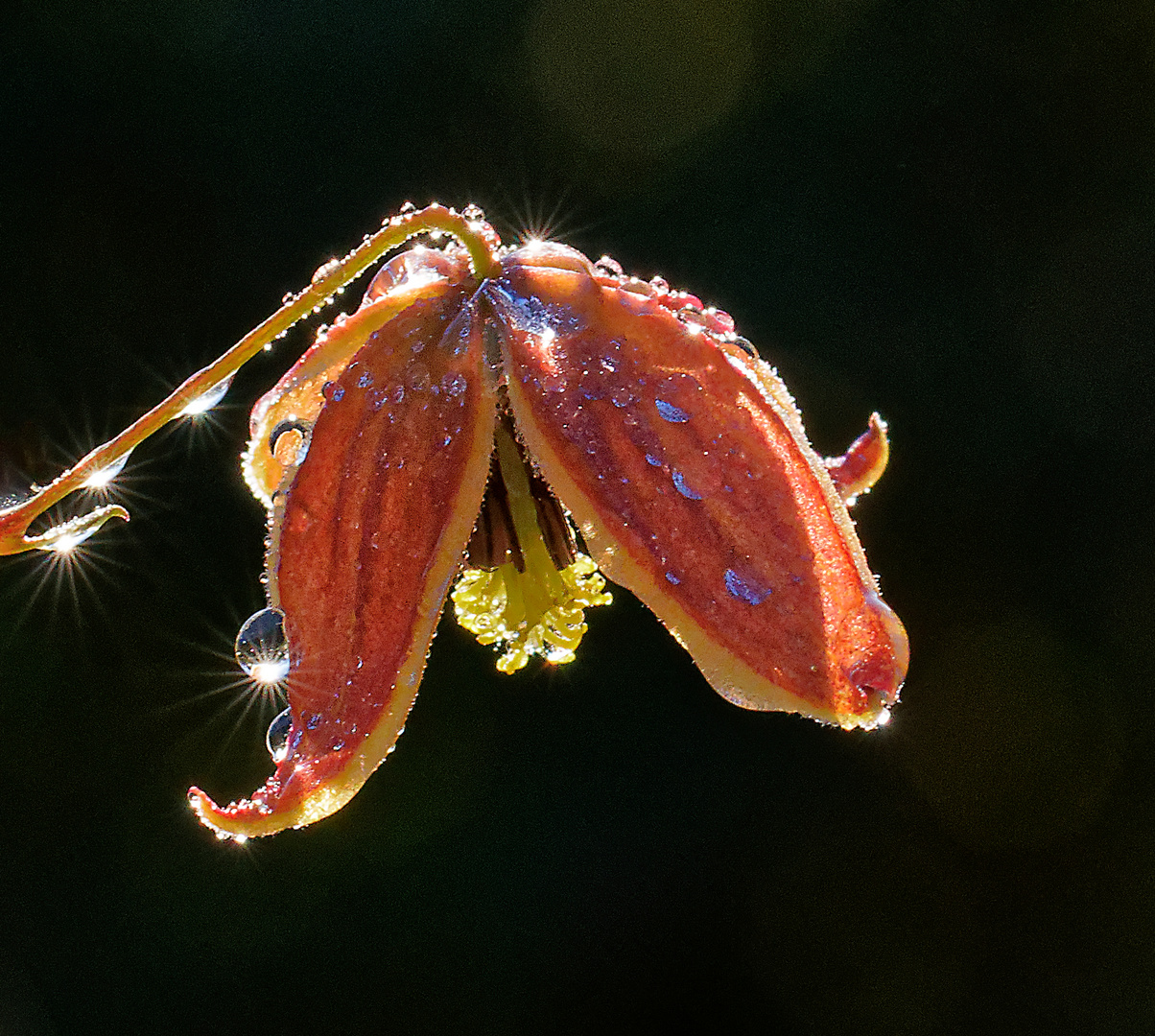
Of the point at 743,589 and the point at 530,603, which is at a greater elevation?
the point at 530,603

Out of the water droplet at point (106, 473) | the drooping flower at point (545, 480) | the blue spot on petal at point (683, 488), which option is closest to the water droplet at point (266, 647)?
the drooping flower at point (545, 480)

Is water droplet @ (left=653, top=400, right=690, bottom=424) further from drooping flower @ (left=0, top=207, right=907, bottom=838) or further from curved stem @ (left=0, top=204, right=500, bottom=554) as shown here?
curved stem @ (left=0, top=204, right=500, bottom=554)

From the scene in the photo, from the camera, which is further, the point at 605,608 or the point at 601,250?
the point at 605,608

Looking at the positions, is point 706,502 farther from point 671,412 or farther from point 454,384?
point 454,384

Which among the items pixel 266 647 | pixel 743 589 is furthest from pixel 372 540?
pixel 743 589

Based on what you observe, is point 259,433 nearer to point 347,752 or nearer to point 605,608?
point 347,752

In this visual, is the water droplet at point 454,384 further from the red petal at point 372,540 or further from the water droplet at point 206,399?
the water droplet at point 206,399

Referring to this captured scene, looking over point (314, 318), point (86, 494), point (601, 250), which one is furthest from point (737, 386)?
point (601, 250)

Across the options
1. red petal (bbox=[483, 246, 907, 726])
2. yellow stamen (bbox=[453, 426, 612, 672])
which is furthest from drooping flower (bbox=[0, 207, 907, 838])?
yellow stamen (bbox=[453, 426, 612, 672])
